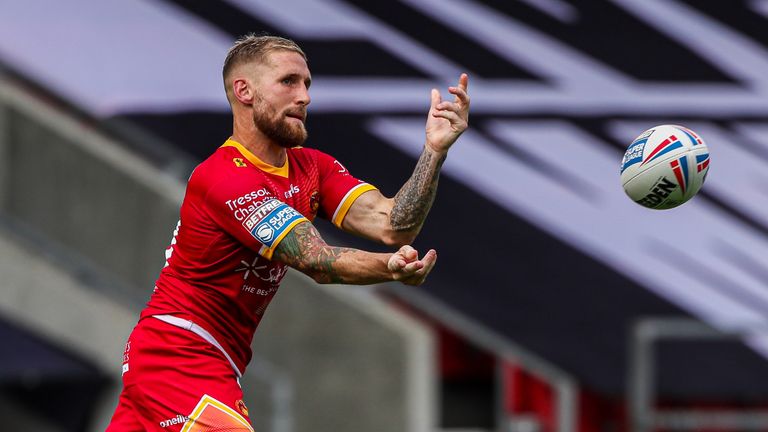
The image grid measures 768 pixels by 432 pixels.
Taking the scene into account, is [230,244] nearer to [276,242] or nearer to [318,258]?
[276,242]

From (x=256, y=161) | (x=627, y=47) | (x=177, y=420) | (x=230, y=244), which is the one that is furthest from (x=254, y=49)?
(x=627, y=47)

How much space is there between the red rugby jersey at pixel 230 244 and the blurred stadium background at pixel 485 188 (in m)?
6.94

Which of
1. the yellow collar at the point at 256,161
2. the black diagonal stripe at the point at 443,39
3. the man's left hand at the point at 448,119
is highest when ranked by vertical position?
the black diagonal stripe at the point at 443,39

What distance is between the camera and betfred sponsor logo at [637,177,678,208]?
Answer: 5816 mm

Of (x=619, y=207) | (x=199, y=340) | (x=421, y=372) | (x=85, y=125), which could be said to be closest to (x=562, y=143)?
(x=619, y=207)

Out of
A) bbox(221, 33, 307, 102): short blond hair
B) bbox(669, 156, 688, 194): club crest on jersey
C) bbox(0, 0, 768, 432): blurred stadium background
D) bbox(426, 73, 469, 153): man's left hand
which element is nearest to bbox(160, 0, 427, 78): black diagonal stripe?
bbox(0, 0, 768, 432): blurred stadium background

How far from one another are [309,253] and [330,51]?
32.6ft

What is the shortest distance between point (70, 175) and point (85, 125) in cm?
64

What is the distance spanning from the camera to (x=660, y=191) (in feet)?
19.1

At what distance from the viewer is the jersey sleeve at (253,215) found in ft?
15.4

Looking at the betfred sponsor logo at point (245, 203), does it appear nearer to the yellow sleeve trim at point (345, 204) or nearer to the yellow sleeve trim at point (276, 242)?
the yellow sleeve trim at point (276, 242)

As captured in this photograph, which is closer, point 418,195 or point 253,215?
point 253,215

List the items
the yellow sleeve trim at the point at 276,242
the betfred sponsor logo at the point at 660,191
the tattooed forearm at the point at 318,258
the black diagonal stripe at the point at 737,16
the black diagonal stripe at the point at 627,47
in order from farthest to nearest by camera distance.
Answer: the black diagonal stripe at the point at 627,47
the black diagonal stripe at the point at 737,16
the betfred sponsor logo at the point at 660,191
the yellow sleeve trim at the point at 276,242
the tattooed forearm at the point at 318,258

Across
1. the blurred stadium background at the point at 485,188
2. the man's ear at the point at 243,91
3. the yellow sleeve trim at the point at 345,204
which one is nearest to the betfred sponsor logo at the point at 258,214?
the man's ear at the point at 243,91
